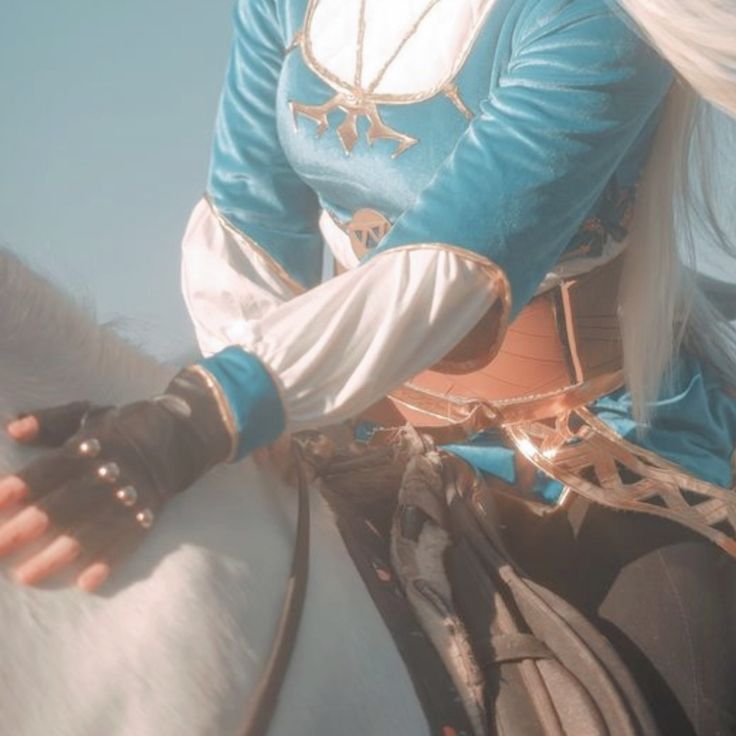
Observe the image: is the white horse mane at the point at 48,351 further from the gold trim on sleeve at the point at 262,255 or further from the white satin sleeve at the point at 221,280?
the gold trim on sleeve at the point at 262,255

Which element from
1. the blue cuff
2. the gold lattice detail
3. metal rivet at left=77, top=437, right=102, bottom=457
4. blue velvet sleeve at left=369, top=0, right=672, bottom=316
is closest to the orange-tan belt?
the gold lattice detail

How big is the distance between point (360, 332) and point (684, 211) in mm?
824

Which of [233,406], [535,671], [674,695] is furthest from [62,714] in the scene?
[674,695]

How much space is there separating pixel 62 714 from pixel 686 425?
113cm

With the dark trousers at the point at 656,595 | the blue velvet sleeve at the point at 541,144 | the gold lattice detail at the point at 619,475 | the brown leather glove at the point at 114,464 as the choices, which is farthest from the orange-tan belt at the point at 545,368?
the brown leather glove at the point at 114,464

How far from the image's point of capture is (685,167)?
1926 mm

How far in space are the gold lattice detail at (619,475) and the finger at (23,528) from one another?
87cm

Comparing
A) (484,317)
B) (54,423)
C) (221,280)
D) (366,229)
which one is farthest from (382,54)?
(54,423)

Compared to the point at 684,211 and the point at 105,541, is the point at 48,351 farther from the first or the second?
the point at 684,211

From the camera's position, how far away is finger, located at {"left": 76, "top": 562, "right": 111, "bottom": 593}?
3.63 feet

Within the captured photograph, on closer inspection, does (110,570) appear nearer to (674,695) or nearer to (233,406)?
(233,406)

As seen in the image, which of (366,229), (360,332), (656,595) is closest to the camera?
(360,332)

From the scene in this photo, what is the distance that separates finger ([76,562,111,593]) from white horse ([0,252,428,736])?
1cm

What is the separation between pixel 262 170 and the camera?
6.57 ft
